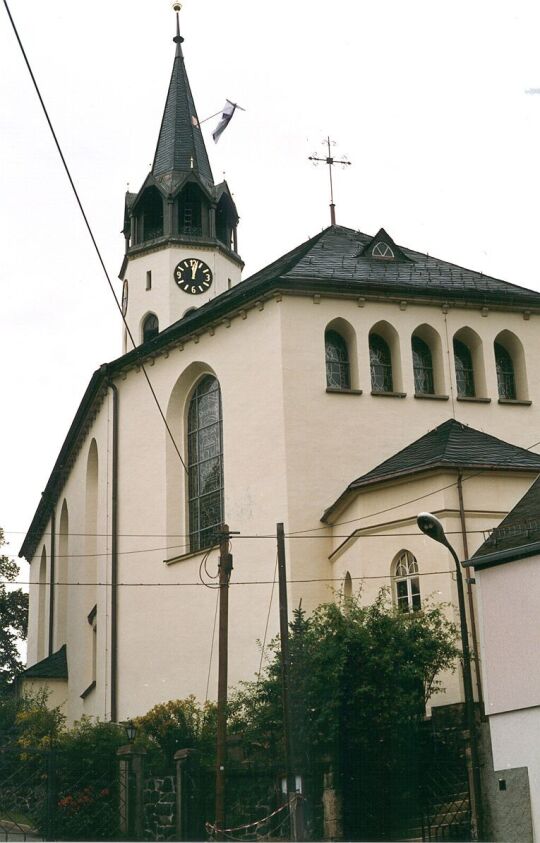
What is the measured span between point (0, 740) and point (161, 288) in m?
17.5

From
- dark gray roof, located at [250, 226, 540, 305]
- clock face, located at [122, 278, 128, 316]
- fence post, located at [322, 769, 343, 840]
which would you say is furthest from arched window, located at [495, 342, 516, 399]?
clock face, located at [122, 278, 128, 316]

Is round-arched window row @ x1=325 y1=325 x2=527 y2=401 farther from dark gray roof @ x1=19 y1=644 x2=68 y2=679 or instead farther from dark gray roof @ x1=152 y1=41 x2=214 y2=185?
dark gray roof @ x1=152 y1=41 x2=214 y2=185

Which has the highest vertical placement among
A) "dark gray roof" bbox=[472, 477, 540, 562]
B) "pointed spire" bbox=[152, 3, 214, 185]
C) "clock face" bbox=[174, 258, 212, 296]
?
"pointed spire" bbox=[152, 3, 214, 185]

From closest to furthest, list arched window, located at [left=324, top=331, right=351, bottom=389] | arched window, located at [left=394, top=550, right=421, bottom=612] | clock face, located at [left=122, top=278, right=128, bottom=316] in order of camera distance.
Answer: arched window, located at [left=394, top=550, right=421, bottom=612], arched window, located at [left=324, top=331, right=351, bottom=389], clock face, located at [left=122, top=278, right=128, bottom=316]

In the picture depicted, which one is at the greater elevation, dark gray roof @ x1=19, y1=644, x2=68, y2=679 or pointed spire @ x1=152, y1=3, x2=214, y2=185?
pointed spire @ x1=152, y1=3, x2=214, y2=185

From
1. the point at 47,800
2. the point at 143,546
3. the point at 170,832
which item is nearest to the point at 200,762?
the point at 170,832

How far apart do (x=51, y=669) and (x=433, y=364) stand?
61.6 feet

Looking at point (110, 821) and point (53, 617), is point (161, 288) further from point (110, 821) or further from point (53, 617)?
point (110, 821)

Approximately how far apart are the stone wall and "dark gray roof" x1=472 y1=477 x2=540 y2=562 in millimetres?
7095

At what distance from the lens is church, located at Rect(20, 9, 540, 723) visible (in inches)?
1079

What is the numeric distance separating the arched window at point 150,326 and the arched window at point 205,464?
40.9 feet

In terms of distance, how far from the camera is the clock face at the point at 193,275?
46.7m

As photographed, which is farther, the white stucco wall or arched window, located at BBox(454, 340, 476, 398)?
arched window, located at BBox(454, 340, 476, 398)

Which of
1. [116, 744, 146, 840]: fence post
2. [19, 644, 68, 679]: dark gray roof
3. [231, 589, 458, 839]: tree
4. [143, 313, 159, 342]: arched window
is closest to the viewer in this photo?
[231, 589, 458, 839]: tree
